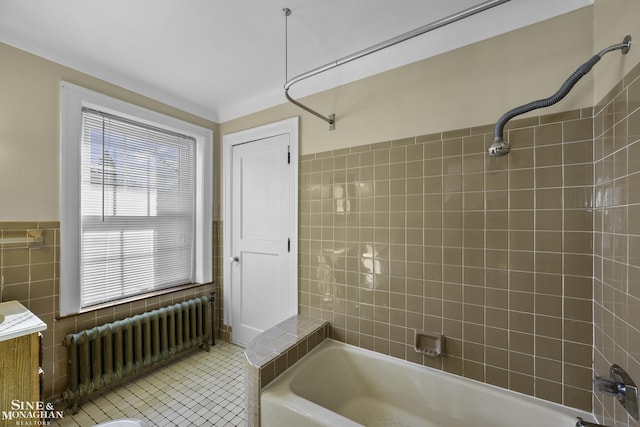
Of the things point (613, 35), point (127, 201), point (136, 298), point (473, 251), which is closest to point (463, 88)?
point (613, 35)

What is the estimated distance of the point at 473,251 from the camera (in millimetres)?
1437

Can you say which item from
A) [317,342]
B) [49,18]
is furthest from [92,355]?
[49,18]

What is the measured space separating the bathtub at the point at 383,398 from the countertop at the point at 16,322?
1.15 metres

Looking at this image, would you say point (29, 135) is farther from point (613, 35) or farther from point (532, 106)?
point (613, 35)

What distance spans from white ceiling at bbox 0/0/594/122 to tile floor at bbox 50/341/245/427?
234 cm

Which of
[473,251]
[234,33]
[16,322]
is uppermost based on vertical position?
[234,33]

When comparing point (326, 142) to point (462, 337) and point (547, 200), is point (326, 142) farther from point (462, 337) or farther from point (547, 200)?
point (462, 337)

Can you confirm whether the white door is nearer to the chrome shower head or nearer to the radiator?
the radiator

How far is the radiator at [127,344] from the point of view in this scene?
1.70 meters

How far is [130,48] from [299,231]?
5.62 feet

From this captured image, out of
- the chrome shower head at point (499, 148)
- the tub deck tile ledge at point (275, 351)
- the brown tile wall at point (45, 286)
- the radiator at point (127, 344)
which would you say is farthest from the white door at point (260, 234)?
the chrome shower head at point (499, 148)

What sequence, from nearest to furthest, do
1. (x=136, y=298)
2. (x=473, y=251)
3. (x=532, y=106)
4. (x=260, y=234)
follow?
(x=532, y=106)
(x=473, y=251)
(x=136, y=298)
(x=260, y=234)

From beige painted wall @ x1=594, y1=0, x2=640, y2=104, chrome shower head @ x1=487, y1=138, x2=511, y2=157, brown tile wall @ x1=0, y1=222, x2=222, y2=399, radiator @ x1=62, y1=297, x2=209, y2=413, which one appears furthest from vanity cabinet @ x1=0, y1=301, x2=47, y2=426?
beige painted wall @ x1=594, y1=0, x2=640, y2=104

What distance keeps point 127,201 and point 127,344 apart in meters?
1.11
